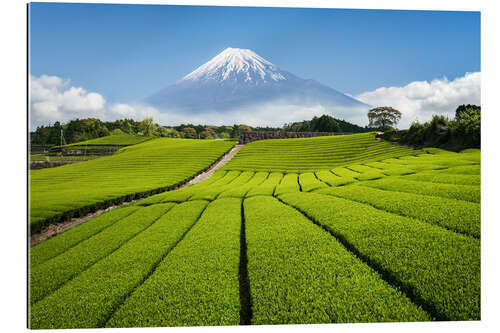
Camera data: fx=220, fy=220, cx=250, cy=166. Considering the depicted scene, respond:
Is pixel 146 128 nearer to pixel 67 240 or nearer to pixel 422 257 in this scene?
pixel 67 240

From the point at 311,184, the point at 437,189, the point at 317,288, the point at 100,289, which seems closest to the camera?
the point at 317,288

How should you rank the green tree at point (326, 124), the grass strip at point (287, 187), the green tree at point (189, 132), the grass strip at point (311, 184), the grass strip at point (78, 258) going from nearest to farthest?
the grass strip at point (78, 258) → the grass strip at point (311, 184) → the grass strip at point (287, 187) → the green tree at point (326, 124) → the green tree at point (189, 132)

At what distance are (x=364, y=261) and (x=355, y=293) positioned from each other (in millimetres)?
601

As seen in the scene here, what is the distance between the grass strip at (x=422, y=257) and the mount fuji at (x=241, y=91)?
162 inches

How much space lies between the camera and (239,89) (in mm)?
8117

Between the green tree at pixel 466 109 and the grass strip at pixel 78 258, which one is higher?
the green tree at pixel 466 109

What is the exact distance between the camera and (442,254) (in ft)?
9.09

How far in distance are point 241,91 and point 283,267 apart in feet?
22.0

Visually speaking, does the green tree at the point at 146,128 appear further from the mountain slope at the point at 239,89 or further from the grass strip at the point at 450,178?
the grass strip at the point at 450,178

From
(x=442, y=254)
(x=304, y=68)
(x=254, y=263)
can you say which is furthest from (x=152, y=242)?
(x=304, y=68)

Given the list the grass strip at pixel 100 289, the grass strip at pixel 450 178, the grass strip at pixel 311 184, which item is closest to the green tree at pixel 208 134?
the grass strip at pixel 311 184

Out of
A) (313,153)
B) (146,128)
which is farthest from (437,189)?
(146,128)

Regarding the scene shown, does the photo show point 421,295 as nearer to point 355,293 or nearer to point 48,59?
point 355,293

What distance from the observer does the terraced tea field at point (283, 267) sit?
95.3 inches
